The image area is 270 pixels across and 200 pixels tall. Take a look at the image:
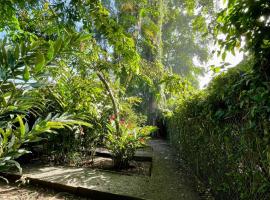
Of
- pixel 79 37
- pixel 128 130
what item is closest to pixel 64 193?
pixel 128 130

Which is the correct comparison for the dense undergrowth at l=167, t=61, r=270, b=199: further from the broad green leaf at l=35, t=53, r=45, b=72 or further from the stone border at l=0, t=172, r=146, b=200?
the broad green leaf at l=35, t=53, r=45, b=72

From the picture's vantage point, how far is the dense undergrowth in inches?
70.2

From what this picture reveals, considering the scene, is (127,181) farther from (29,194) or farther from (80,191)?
(29,194)

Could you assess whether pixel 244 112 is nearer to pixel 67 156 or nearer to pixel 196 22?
pixel 196 22

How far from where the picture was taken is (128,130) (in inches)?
212

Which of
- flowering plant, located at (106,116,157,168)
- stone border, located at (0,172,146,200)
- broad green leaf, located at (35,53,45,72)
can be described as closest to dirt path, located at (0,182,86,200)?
stone border, located at (0,172,146,200)

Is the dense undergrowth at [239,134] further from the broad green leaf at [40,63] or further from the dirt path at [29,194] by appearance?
the dirt path at [29,194]

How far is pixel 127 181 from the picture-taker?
409cm

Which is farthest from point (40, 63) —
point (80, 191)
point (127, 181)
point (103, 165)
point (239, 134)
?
point (103, 165)

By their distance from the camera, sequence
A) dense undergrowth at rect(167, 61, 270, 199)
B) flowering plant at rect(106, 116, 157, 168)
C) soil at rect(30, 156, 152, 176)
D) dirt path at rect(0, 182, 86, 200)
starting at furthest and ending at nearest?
flowering plant at rect(106, 116, 157, 168)
soil at rect(30, 156, 152, 176)
dirt path at rect(0, 182, 86, 200)
dense undergrowth at rect(167, 61, 270, 199)

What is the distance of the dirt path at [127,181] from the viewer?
3545 mm

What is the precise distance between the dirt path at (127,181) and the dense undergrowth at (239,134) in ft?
2.36

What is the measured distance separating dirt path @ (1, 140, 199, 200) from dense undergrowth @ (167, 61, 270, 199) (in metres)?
0.72

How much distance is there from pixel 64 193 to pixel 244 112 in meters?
2.77
